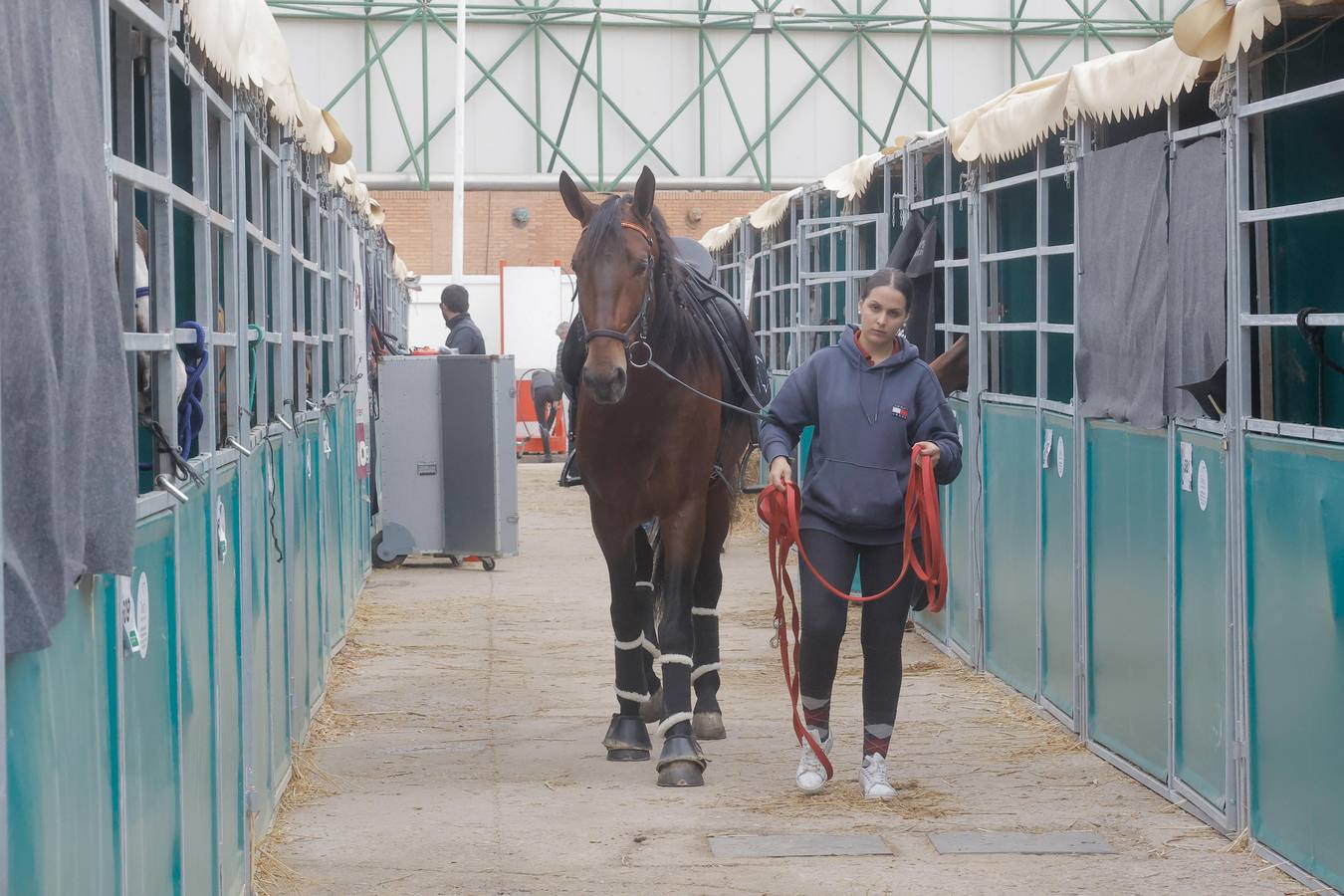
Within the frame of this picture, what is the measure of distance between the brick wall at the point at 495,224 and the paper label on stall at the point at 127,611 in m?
30.3

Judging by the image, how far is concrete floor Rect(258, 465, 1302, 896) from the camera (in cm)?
549

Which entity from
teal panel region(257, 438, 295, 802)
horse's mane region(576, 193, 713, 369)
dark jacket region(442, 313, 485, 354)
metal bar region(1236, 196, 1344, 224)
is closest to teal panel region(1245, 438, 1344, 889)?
metal bar region(1236, 196, 1344, 224)

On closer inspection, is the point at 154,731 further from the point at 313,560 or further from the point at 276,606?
the point at 313,560

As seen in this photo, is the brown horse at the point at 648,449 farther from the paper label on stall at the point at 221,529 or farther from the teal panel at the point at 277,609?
the paper label on stall at the point at 221,529

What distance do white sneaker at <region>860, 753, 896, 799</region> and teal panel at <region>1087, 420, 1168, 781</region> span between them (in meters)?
1.01

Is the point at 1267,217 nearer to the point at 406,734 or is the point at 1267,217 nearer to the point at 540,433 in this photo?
the point at 406,734

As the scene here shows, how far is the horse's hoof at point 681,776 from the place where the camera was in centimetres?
671

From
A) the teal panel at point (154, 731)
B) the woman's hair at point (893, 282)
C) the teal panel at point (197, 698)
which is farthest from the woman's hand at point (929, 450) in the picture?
the teal panel at point (154, 731)

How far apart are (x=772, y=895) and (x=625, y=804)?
4.17 ft

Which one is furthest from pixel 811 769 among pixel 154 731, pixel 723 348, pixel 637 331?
pixel 154 731

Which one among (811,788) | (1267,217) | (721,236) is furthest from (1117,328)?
(721,236)

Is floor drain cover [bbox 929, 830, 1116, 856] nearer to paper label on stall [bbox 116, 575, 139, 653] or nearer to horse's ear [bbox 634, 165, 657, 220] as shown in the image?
horse's ear [bbox 634, 165, 657, 220]

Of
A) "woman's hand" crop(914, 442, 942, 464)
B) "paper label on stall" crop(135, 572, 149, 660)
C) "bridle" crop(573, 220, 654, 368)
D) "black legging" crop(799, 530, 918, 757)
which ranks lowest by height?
"black legging" crop(799, 530, 918, 757)

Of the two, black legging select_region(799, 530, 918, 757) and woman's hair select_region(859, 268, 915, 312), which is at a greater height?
woman's hair select_region(859, 268, 915, 312)
